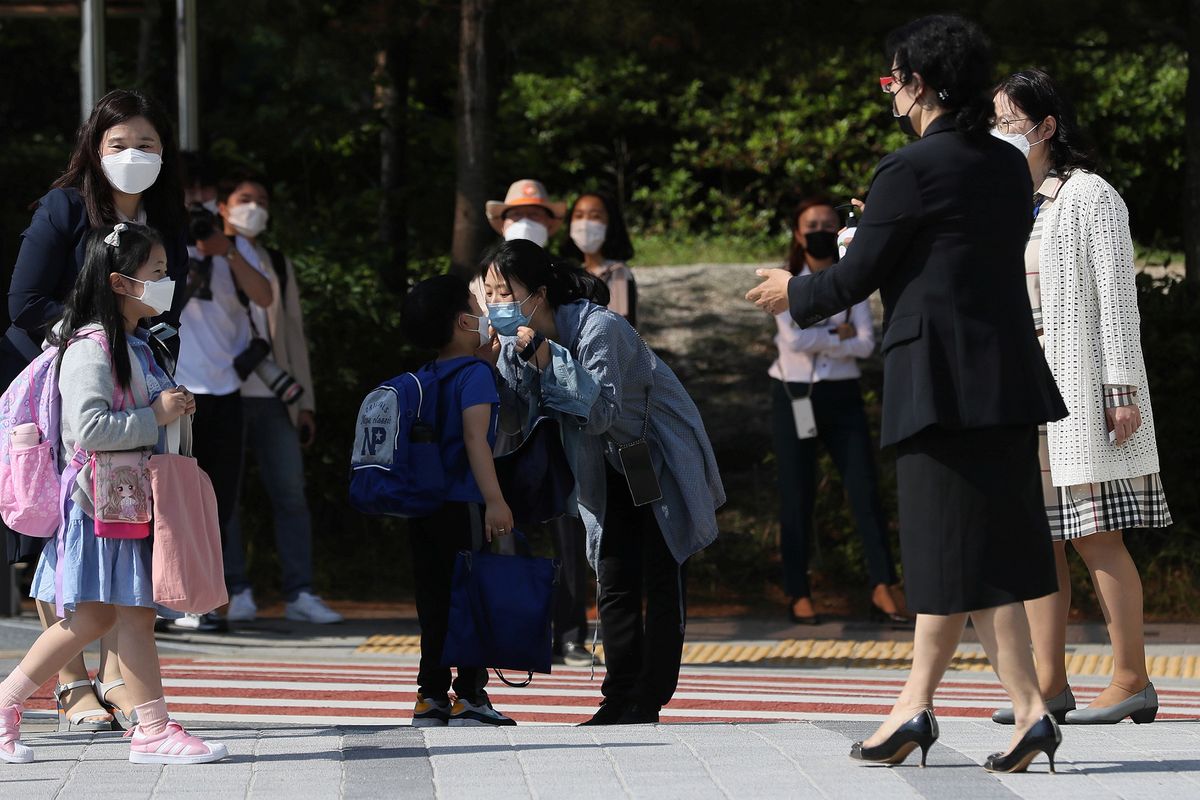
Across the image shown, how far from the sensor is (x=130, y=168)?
5.39m

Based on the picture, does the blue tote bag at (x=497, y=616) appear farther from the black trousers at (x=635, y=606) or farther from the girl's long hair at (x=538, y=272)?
the girl's long hair at (x=538, y=272)

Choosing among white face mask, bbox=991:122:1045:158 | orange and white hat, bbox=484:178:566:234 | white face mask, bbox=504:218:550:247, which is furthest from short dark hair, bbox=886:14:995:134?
orange and white hat, bbox=484:178:566:234

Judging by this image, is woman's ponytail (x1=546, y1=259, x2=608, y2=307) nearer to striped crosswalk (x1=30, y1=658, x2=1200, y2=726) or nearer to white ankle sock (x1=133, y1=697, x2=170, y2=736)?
striped crosswalk (x1=30, y1=658, x2=1200, y2=726)

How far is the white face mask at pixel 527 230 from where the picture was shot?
8227 mm

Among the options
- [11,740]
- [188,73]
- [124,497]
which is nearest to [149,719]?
[11,740]

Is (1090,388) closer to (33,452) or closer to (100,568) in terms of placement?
(100,568)

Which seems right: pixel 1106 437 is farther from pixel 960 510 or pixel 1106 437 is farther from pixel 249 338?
pixel 249 338

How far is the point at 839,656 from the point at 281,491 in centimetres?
283

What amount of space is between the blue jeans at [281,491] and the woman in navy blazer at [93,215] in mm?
3050

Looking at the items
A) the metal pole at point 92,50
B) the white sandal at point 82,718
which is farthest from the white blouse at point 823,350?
the white sandal at point 82,718

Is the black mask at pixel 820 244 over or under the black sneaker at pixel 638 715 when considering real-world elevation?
over

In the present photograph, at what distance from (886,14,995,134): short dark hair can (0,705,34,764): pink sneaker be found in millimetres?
2905

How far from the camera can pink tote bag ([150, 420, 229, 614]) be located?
479 cm

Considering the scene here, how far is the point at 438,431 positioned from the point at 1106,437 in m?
2.11
